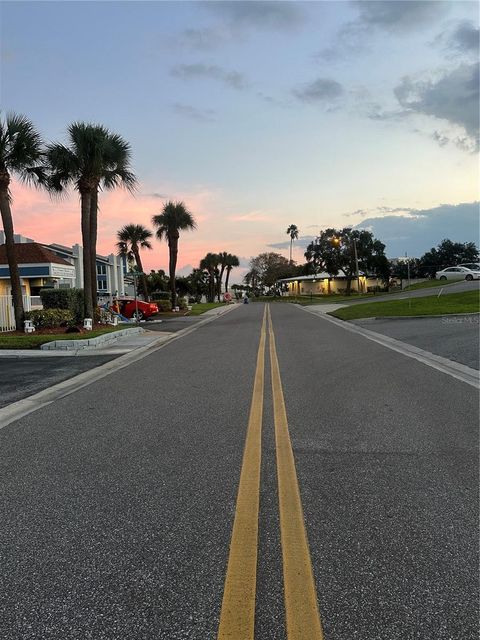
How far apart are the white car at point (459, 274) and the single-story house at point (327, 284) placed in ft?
81.0

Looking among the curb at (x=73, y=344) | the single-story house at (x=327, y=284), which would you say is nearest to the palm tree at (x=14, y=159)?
the curb at (x=73, y=344)

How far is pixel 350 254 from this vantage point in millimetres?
76938

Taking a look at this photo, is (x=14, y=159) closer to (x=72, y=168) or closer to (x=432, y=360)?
(x=72, y=168)

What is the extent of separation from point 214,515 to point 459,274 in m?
58.8

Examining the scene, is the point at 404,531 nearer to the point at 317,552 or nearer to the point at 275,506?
the point at 317,552

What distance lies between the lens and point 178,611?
254cm

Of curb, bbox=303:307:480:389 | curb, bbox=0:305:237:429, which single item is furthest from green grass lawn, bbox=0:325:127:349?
curb, bbox=303:307:480:389

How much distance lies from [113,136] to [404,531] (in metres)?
22.8

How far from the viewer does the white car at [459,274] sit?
52.3 meters

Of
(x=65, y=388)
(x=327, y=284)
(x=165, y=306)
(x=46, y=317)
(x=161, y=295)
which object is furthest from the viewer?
(x=327, y=284)

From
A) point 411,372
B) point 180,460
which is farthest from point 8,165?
point 180,460

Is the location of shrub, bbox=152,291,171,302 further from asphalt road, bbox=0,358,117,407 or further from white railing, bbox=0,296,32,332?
asphalt road, bbox=0,358,117,407

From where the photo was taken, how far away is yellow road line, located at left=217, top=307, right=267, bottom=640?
2445 mm

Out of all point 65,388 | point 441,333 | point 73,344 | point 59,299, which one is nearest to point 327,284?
point 59,299
